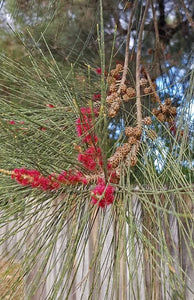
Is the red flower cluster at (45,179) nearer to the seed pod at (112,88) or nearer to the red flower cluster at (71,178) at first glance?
the red flower cluster at (71,178)

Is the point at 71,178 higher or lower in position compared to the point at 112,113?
lower

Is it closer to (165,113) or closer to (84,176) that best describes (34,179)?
(84,176)

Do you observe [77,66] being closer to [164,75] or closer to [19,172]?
[164,75]

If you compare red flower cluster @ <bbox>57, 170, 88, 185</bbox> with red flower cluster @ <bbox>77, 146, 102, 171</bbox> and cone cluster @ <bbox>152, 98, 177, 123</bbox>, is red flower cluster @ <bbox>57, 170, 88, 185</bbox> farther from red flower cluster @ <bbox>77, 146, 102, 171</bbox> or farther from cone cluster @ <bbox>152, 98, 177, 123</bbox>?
cone cluster @ <bbox>152, 98, 177, 123</bbox>

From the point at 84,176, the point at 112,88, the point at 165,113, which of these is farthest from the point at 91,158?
the point at 165,113

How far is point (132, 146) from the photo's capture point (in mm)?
468

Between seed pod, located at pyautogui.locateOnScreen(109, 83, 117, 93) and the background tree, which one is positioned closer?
the background tree

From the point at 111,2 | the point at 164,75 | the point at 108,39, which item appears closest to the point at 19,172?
the point at 164,75

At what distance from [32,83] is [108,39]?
90cm

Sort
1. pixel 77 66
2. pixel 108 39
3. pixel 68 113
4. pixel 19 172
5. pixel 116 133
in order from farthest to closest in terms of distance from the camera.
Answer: pixel 108 39 < pixel 77 66 < pixel 116 133 < pixel 68 113 < pixel 19 172

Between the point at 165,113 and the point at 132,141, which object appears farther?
the point at 165,113

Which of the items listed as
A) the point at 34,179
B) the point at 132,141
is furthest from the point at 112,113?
the point at 34,179

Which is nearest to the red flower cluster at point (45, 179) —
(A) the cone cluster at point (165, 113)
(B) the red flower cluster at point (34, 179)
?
(B) the red flower cluster at point (34, 179)

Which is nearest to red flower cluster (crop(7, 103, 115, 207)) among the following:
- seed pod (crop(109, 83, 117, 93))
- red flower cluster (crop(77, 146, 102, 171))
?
red flower cluster (crop(77, 146, 102, 171))
